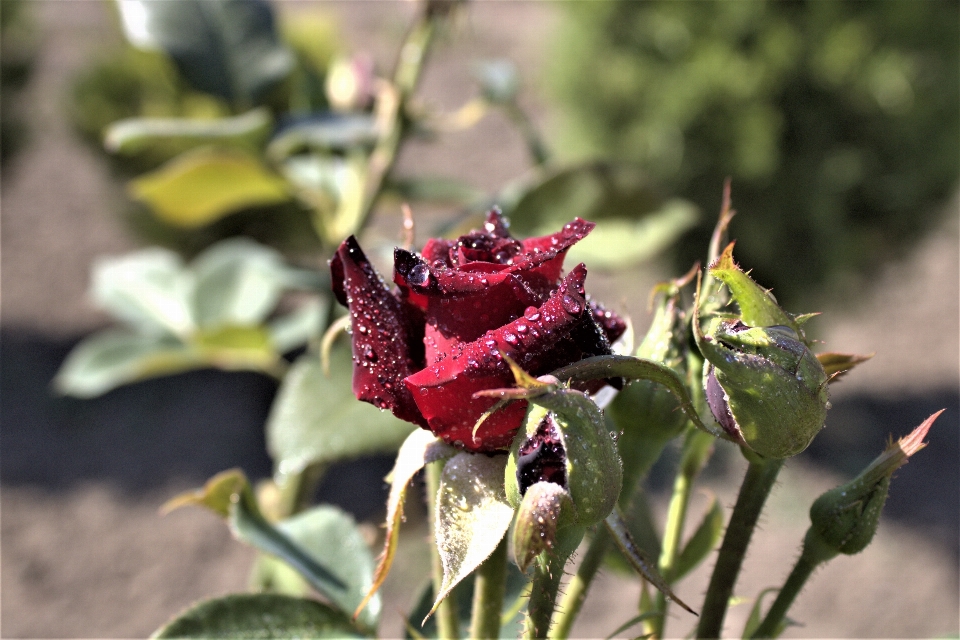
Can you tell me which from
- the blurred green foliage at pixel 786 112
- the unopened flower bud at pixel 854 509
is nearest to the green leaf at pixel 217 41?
the unopened flower bud at pixel 854 509

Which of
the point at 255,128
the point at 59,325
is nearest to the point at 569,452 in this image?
the point at 255,128

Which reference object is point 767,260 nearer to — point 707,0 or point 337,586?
point 707,0

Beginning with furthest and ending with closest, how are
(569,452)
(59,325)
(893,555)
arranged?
(59,325) → (893,555) → (569,452)

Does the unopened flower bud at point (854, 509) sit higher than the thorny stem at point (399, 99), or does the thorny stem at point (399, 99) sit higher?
the thorny stem at point (399, 99)

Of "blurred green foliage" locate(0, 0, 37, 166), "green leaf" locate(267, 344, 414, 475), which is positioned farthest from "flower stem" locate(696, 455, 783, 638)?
"blurred green foliage" locate(0, 0, 37, 166)

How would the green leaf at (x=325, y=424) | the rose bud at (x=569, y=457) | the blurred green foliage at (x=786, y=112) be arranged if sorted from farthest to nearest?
the blurred green foliage at (x=786, y=112) < the green leaf at (x=325, y=424) < the rose bud at (x=569, y=457)

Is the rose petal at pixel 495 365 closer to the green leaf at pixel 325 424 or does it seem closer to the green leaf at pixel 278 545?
the green leaf at pixel 278 545

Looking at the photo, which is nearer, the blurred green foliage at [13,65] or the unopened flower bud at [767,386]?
the unopened flower bud at [767,386]

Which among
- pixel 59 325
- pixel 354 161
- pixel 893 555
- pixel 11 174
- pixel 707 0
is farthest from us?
pixel 11 174
